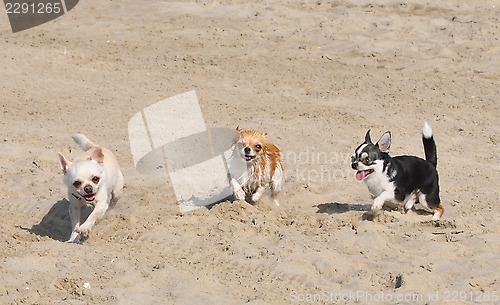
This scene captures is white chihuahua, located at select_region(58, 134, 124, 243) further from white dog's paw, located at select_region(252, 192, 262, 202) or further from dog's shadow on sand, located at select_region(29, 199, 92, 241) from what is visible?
white dog's paw, located at select_region(252, 192, 262, 202)

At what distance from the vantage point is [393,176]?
8.02 meters

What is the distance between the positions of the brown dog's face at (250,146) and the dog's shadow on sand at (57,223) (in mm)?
1888

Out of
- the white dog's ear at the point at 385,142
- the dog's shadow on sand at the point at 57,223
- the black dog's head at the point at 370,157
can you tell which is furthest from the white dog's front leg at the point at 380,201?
the dog's shadow on sand at the point at 57,223

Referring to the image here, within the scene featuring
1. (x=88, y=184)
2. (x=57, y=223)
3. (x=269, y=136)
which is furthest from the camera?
(x=269, y=136)

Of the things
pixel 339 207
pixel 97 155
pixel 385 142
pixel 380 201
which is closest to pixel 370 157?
pixel 385 142

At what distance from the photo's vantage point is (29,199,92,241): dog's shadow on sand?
8.16 meters

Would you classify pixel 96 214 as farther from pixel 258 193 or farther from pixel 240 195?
pixel 258 193

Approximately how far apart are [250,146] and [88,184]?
1.88 m

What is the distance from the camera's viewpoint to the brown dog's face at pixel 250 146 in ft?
27.6

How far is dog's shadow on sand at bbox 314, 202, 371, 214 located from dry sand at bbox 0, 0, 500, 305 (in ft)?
0.11

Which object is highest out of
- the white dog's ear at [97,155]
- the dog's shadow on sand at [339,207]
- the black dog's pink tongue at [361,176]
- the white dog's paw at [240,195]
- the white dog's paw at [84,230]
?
the white dog's ear at [97,155]

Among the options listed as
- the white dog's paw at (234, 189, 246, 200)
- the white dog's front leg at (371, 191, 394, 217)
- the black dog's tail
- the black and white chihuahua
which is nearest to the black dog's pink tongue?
the black and white chihuahua

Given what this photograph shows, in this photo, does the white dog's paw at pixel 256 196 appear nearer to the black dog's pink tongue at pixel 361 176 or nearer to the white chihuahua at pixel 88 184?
the black dog's pink tongue at pixel 361 176

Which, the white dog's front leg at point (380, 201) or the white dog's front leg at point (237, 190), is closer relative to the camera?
the white dog's front leg at point (380, 201)
